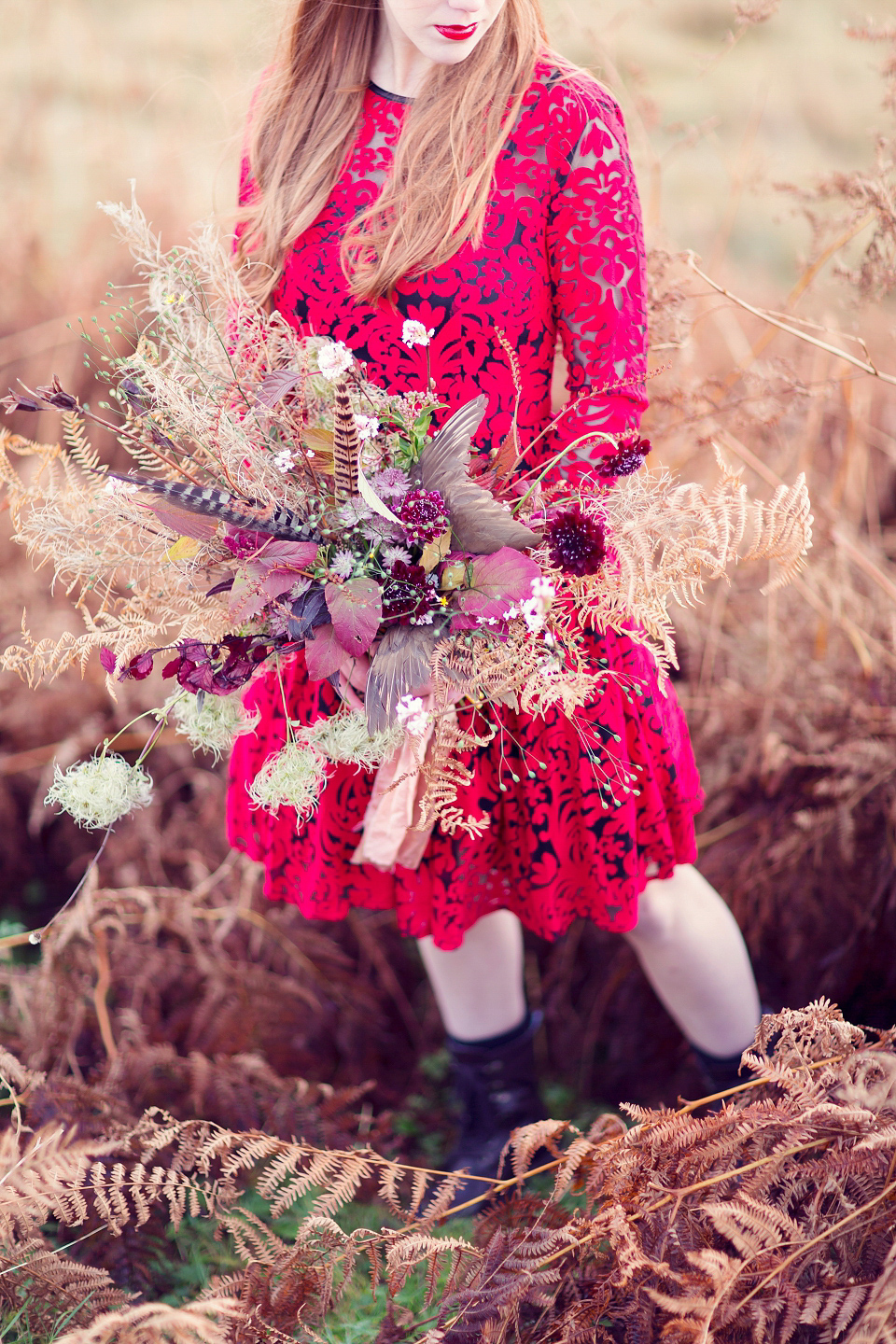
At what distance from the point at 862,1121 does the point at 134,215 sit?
49.5 inches

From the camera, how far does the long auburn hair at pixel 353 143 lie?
3.74 ft

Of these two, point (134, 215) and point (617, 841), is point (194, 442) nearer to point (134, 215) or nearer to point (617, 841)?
point (134, 215)

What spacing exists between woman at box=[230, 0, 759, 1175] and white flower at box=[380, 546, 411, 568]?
0.25 meters

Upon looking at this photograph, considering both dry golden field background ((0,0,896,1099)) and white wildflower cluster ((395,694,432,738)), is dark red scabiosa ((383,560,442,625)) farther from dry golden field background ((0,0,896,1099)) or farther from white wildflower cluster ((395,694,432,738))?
dry golden field background ((0,0,896,1099))

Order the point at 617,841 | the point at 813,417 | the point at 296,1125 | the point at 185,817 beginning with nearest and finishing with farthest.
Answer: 1. the point at 617,841
2. the point at 296,1125
3. the point at 813,417
4. the point at 185,817

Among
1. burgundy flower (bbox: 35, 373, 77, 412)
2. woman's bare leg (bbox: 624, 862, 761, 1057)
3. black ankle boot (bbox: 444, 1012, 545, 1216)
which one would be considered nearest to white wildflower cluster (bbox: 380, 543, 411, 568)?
burgundy flower (bbox: 35, 373, 77, 412)

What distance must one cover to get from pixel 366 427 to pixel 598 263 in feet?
1.28

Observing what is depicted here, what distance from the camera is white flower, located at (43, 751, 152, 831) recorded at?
0.99 meters

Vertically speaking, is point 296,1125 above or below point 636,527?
below

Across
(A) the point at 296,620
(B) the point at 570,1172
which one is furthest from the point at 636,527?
(B) the point at 570,1172

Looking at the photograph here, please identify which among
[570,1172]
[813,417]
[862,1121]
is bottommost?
[570,1172]

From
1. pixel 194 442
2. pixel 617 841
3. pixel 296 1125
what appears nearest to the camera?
pixel 194 442

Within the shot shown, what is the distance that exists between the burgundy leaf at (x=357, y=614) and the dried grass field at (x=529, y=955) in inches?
23.0

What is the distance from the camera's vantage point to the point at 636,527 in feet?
3.01
